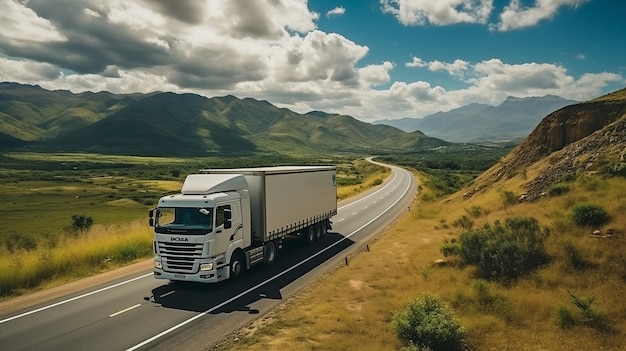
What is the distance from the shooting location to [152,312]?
13.1 meters

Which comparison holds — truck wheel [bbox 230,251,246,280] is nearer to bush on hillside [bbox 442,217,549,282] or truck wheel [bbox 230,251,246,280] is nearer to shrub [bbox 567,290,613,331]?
bush on hillside [bbox 442,217,549,282]

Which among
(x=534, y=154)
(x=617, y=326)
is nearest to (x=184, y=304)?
(x=617, y=326)

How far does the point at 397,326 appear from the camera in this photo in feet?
35.2

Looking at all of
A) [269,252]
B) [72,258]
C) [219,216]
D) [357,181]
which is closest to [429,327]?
[219,216]

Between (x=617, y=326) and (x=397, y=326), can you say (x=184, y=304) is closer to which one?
(x=397, y=326)

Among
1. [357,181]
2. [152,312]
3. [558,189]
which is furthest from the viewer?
[357,181]

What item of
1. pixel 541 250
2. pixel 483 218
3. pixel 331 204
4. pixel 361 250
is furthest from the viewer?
pixel 331 204

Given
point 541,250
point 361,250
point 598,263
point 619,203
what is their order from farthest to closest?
point 361,250 < point 619,203 < point 541,250 < point 598,263

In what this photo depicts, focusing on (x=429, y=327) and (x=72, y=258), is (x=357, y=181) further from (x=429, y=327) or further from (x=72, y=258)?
(x=429, y=327)

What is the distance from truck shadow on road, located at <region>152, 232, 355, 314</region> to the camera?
13.7 m

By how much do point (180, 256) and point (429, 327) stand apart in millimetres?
9142

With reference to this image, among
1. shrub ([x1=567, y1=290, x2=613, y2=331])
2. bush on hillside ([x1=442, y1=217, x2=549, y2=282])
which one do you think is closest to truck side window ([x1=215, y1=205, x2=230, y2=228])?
bush on hillside ([x1=442, y1=217, x2=549, y2=282])

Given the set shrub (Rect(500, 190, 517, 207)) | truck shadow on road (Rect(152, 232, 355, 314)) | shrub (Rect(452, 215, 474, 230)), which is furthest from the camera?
shrub (Rect(500, 190, 517, 207))

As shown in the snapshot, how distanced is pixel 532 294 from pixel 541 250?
302 centimetres
